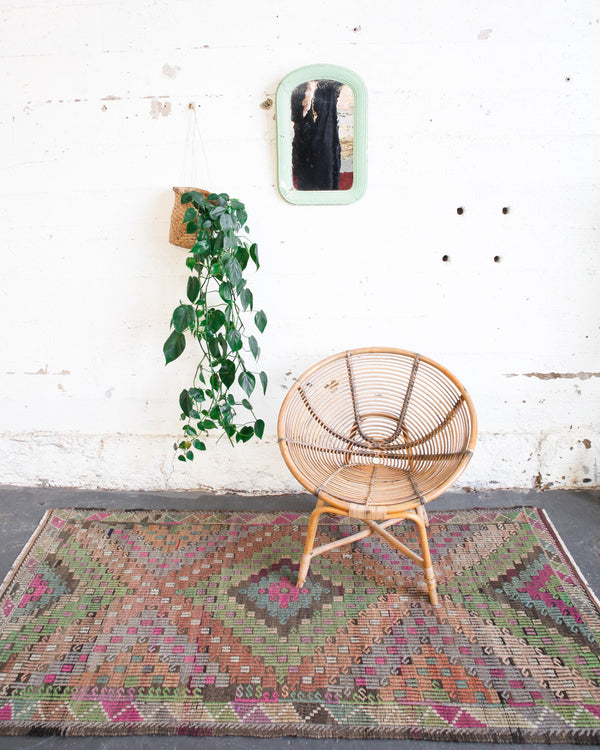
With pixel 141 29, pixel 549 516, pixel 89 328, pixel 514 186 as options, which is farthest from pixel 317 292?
pixel 549 516

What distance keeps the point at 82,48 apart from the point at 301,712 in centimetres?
250

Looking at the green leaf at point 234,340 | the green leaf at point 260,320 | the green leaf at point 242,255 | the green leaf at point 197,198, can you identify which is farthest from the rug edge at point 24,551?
the green leaf at point 197,198

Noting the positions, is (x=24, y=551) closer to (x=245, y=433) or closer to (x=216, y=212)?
(x=245, y=433)

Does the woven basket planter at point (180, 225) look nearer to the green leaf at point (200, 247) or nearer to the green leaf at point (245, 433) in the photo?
the green leaf at point (200, 247)

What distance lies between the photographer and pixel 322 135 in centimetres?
201

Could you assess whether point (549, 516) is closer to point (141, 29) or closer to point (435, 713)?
point (435, 713)

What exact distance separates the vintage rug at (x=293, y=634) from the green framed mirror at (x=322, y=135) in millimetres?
1445

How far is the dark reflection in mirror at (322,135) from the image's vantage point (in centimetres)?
198

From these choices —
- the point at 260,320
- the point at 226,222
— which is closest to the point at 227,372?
the point at 260,320

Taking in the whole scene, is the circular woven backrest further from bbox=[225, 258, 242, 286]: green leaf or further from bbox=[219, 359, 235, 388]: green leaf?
bbox=[225, 258, 242, 286]: green leaf

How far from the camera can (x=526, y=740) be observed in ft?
4.82

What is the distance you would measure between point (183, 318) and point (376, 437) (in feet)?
3.11

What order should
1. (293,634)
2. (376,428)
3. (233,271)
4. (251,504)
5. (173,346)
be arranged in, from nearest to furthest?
1. (293,634)
2. (233,271)
3. (173,346)
4. (376,428)
5. (251,504)

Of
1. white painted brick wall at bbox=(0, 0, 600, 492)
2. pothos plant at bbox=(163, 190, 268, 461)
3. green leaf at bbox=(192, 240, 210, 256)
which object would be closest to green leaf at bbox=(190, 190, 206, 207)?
pothos plant at bbox=(163, 190, 268, 461)
